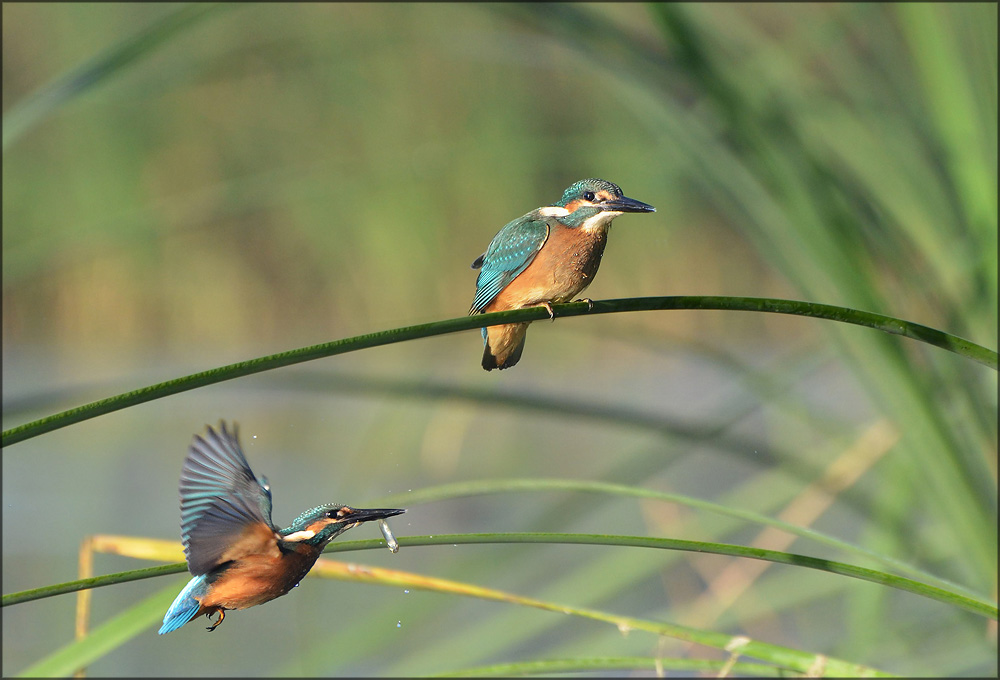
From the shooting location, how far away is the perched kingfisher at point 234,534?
414 millimetres

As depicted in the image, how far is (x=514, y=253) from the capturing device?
2.44 ft

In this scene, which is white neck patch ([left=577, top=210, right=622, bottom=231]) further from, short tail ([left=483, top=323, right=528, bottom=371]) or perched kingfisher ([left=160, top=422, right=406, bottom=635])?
perched kingfisher ([left=160, top=422, right=406, bottom=635])

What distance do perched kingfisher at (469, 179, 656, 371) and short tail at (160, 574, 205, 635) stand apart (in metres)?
0.23

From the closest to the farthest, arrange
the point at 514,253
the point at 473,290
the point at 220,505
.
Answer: the point at 220,505 < the point at 514,253 < the point at 473,290

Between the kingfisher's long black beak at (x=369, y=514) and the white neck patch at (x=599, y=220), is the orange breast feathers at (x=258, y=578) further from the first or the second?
the white neck patch at (x=599, y=220)

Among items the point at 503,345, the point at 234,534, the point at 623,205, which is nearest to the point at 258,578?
the point at 234,534

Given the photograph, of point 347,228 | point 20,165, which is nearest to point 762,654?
point 347,228

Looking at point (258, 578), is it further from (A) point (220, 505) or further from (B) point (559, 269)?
(B) point (559, 269)

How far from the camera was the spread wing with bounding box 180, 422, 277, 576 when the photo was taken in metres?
0.41

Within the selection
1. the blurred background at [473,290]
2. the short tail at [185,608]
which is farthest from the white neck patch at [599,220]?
the short tail at [185,608]

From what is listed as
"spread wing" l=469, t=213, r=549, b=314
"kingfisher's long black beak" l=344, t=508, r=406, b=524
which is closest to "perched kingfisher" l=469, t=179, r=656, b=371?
"spread wing" l=469, t=213, r=549, b=314

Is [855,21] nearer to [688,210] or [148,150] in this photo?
[688,210]

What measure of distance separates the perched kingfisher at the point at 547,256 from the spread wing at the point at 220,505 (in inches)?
8.5

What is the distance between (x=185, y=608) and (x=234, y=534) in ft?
0.24
